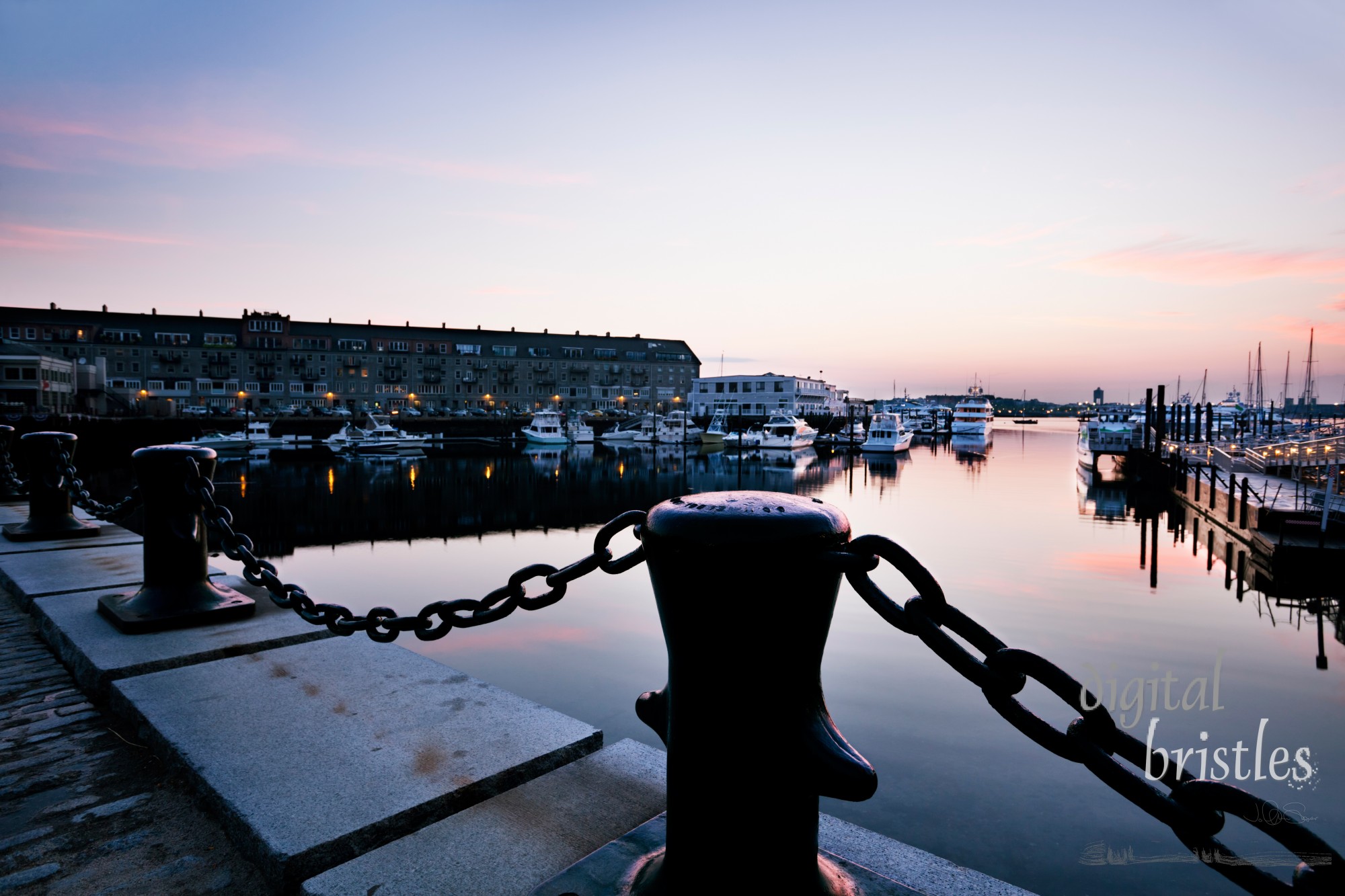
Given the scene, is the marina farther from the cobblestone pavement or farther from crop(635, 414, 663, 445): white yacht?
crop(635, 414, 663, 445): white yacht

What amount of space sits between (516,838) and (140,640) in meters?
3.34

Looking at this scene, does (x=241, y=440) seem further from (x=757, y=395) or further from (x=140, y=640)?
(x=757, y=395)

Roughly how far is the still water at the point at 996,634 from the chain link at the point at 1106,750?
0.93 ft

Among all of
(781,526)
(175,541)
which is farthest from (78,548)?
(781,526)

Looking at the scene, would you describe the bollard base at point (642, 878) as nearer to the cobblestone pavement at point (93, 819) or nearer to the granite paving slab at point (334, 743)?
the granite paving slab at point (334, 743)

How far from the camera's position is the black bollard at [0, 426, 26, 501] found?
36.7ft

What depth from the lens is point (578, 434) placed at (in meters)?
77.6

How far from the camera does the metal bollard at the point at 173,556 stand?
15.3 feet

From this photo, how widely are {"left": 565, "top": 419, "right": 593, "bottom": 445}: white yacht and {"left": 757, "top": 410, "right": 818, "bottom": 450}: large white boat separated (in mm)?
19239

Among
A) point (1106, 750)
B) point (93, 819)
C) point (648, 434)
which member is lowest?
point (648, 434)

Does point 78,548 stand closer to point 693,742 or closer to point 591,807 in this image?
point 591,807

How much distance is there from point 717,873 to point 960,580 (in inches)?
711

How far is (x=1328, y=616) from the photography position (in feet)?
45.6

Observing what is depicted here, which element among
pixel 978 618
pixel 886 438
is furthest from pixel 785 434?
pixel 978 618
